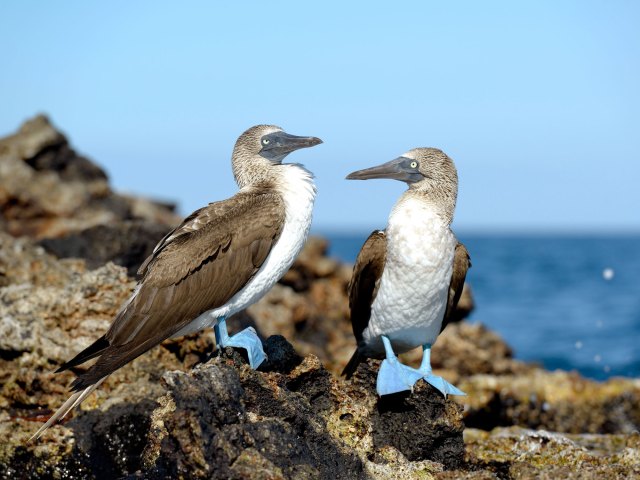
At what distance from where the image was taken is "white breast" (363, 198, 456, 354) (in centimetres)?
632

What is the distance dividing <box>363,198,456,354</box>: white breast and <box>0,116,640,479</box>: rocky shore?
0.56 meters

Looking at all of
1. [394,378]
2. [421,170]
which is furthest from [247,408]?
[421,170]

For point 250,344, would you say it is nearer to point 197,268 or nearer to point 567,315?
point 197,268

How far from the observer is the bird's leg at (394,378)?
573 centimetres

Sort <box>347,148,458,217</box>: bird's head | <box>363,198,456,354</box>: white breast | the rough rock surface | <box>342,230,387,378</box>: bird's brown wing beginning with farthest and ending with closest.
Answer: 1. the rough rock surface
2. <box>347,148,458,217</box>: bird's head
3. <box>342,230,387,378</box>: bird's brown wing
4. <box>363,198,456,354</box>: white breast

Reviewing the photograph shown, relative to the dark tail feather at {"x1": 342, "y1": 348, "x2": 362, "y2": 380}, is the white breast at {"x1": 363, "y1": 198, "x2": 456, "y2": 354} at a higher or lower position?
higher

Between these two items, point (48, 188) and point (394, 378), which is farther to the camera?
point (48, 188)

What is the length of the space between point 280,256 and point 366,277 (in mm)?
725

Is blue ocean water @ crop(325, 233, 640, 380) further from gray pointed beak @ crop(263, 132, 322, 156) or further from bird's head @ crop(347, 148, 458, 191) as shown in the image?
gray pointed beak @ crop(263, 132, 322, 156)

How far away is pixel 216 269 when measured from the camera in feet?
20.0

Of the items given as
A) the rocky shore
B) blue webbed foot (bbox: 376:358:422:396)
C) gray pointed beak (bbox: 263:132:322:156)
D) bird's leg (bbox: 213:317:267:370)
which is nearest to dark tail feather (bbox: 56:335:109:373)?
the rocky shore

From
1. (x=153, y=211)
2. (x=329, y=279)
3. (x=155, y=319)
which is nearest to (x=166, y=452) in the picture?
(x=155, y=319)

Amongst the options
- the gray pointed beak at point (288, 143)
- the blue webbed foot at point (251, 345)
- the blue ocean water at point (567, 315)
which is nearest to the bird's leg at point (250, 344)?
the blue webbed foot at point (251, 345)

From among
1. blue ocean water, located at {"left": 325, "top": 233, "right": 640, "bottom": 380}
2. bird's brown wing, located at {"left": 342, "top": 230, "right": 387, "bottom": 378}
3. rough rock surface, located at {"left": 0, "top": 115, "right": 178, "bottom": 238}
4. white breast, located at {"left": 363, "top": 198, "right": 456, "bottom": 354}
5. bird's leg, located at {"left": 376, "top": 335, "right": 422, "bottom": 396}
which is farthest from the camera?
blue ocean water, located at {"left": 325, "top": 233, "right": 640, "bottom": 380}
